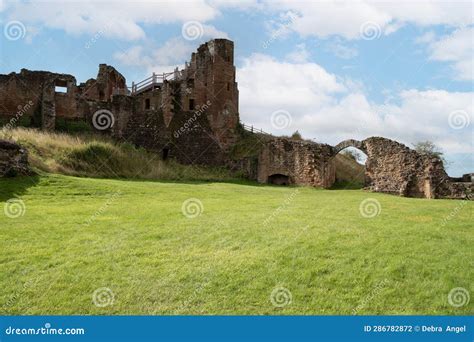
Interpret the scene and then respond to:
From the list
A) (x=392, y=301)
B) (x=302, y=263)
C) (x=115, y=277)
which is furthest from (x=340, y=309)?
(x=115, y=277)

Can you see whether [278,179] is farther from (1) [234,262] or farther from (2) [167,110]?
(1) [234,262]

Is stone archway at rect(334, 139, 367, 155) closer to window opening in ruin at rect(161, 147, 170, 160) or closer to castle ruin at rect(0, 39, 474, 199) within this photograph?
castle ruin at rect(0, 39, 474, 199)

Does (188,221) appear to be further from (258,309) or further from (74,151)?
(74,151)

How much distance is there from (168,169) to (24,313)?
24870 mm

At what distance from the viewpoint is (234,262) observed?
9.63 m

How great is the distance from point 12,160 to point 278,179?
17617mm

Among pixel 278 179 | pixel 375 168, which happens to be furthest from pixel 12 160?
pixel 375 168

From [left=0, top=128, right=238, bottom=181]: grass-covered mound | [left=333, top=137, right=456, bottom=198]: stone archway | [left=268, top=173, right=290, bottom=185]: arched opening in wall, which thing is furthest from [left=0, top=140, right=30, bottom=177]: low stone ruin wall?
[left=333, top=137, right=456, bottom=198]: stone archway

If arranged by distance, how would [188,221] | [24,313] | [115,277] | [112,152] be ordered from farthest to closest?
[112,152] < [188,221] < [115,277] < [24,313]

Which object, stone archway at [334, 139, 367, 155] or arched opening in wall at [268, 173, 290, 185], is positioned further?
arched opening in wall at [268, 173, 290, 185]

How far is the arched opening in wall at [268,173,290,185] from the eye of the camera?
107 feet

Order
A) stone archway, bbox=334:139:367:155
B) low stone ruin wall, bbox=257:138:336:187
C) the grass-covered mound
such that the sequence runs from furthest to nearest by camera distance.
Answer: low stone ruin wall, bbox=257:138:336:187, stone archway, bbox=334:139:367:155, the grass-covered mound

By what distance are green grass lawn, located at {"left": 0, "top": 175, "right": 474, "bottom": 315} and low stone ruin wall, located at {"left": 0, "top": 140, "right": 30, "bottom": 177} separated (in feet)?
20.0

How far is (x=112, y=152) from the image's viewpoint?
98.4 feet
